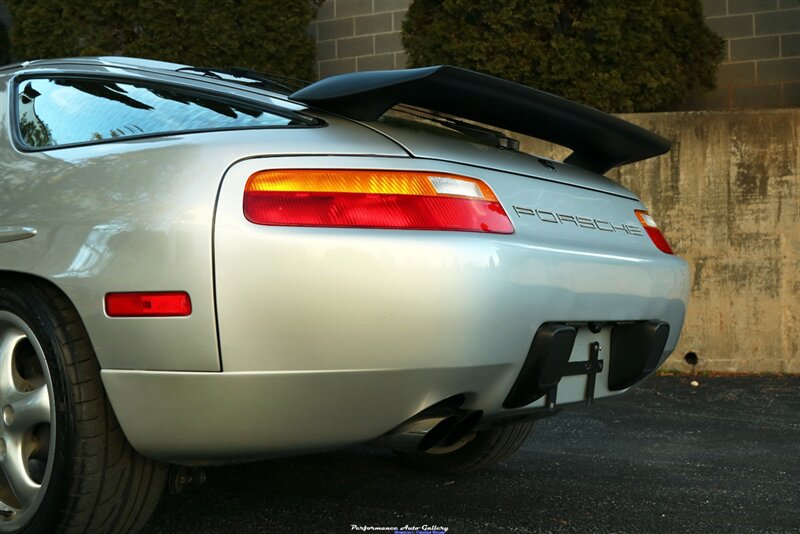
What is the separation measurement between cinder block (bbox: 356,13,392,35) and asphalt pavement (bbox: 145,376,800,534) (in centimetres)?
576

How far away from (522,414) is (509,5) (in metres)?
5.16

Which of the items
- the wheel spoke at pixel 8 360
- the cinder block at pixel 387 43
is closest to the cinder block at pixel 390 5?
the cinder block at pixel 387 43

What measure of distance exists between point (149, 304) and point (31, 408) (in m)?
0.54

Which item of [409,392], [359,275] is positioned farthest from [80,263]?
[409,392]

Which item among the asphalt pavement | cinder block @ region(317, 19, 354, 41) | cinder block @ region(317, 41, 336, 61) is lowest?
the asphalt pavement

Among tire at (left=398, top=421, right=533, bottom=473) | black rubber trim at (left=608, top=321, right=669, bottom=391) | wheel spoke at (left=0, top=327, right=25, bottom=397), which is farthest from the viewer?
tire at (left=398, top=421, right=533, bottom=473)

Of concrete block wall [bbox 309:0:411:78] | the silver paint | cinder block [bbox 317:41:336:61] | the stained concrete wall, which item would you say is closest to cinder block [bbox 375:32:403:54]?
concrete block wall [bbox 309:0:411:78]

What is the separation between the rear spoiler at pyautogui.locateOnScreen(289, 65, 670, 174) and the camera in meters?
2.50

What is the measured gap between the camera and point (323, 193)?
2.31 metres

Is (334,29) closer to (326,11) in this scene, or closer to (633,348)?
(326,11)

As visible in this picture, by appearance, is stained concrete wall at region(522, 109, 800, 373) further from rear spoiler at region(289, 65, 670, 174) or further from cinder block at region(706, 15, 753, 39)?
rear spoiler at region(289, 65, 670, 174)

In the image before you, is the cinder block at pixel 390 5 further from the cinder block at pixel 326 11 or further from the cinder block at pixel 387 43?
the cinder block at pixel 326 11

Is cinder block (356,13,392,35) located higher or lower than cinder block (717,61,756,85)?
higher

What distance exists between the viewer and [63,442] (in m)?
2.43
